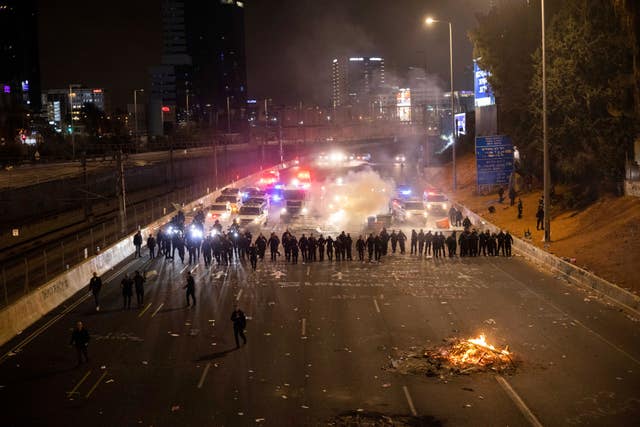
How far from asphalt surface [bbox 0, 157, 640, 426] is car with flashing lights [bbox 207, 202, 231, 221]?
2046 cm

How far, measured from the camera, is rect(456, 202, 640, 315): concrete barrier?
2161cm

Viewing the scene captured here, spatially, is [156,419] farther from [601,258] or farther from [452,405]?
[601,258]

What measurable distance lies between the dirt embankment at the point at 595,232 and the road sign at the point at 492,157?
2.32m

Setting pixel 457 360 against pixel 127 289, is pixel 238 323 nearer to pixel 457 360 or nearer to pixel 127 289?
pixel 457 360

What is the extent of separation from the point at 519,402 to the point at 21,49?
175 m

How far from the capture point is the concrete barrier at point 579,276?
851 inches

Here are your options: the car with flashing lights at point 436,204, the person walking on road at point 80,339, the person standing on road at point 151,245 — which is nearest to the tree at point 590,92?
the car with flashing lights at point 436,204

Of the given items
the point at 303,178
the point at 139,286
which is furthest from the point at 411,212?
the point at 303,178

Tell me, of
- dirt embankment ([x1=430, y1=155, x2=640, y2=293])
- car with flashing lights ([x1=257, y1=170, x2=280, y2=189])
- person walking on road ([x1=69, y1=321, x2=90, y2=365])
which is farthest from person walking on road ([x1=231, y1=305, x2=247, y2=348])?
car with flashing lights ([x1=257, y1=170, x2=280, y2=189])

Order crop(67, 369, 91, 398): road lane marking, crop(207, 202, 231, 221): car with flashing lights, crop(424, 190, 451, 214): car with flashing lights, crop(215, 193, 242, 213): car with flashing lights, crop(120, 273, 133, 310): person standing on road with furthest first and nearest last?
crop(215, 193, 242, 213): car with flashing lights < crop(207, 202, 231, 221): car with flashing lights < crop(424, 190, 451, 214): car with flashing lights < crop(120, 273, 133, 310): person standing on road < crop(67, 369, 91, 398): road lane marking

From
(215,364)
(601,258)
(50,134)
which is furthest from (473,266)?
(50,134)

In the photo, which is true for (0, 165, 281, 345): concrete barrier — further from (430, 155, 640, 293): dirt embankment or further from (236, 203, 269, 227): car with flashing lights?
(430, 155, 640, 293): dirt embankment

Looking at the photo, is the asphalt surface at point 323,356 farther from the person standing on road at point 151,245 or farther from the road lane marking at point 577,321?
the person standing on road at point 151,245

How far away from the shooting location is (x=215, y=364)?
1681cm
